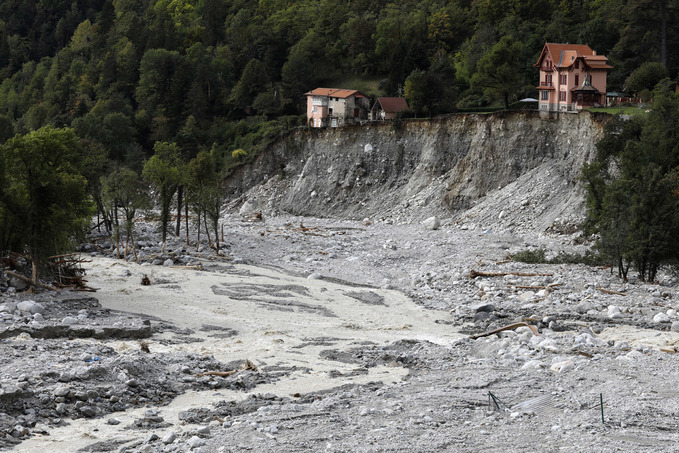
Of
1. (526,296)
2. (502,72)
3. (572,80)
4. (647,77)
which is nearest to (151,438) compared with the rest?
(526,296)

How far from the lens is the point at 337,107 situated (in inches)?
2854

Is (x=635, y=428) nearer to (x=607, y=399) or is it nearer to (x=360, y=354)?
(x=607, y=399)

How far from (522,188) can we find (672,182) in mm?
21064

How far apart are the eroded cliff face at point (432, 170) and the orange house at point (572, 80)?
263cm

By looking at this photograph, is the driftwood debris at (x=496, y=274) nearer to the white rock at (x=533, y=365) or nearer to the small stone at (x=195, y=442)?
the white rock at (x=533, y=365)

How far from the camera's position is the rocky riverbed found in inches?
546

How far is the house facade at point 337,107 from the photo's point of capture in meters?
72.0

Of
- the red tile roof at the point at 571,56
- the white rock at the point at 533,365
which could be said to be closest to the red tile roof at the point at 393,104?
the red tile roof at the point at 571,56

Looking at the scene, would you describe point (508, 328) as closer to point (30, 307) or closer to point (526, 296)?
point (526, 296)

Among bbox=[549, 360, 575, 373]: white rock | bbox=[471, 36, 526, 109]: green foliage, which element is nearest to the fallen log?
bbox=[549, 360, 575, 373]: white rock

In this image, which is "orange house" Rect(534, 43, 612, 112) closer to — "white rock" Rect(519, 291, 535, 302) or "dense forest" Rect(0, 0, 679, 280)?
"dense forest" Rect(0, 0, 679, 280)

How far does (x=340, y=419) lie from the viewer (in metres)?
14.8

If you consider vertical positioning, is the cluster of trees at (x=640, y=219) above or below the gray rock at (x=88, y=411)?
above

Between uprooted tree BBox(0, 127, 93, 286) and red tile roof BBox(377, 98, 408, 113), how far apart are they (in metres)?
44.1
